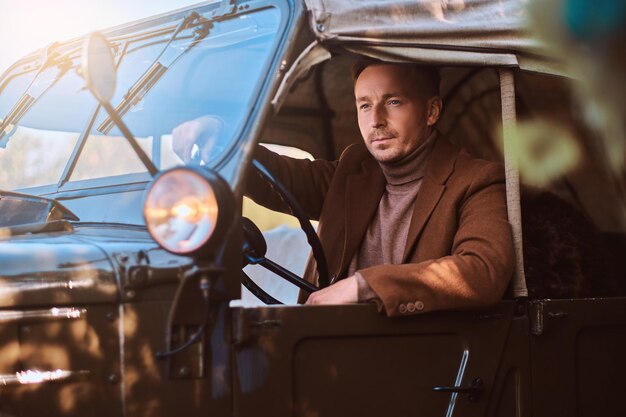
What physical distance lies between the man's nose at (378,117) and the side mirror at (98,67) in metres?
1.54

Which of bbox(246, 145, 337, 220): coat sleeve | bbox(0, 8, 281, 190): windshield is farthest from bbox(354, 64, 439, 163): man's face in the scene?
bbox(0, 8, 281, 190): windshield

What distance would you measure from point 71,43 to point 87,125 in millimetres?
617

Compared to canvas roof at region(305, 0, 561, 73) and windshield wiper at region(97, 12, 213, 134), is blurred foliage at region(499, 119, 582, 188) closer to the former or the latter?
canvas roof at region(305, 0, 561, 73)

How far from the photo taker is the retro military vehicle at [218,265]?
2.53m

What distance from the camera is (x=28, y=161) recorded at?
3613 millimetres

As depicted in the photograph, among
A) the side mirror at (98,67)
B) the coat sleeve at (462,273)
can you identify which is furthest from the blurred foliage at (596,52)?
the side mirror at (98,67)

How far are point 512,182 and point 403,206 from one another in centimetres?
48

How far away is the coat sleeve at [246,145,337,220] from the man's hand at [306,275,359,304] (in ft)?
3.62

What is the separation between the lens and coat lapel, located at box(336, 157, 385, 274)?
3684 mm

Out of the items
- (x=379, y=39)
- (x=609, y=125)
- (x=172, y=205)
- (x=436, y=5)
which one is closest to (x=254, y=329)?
(x=172, y=205)

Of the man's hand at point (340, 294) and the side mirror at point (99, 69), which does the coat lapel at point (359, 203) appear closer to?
the man's hand at point (340, 294)

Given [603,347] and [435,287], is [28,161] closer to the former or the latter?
[435,287]

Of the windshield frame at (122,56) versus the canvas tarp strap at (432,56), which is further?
the canvas tarp strap at (432,56)

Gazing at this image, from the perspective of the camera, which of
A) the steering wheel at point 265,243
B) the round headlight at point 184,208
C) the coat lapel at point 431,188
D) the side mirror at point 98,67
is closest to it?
the side mirror at point 98,67
